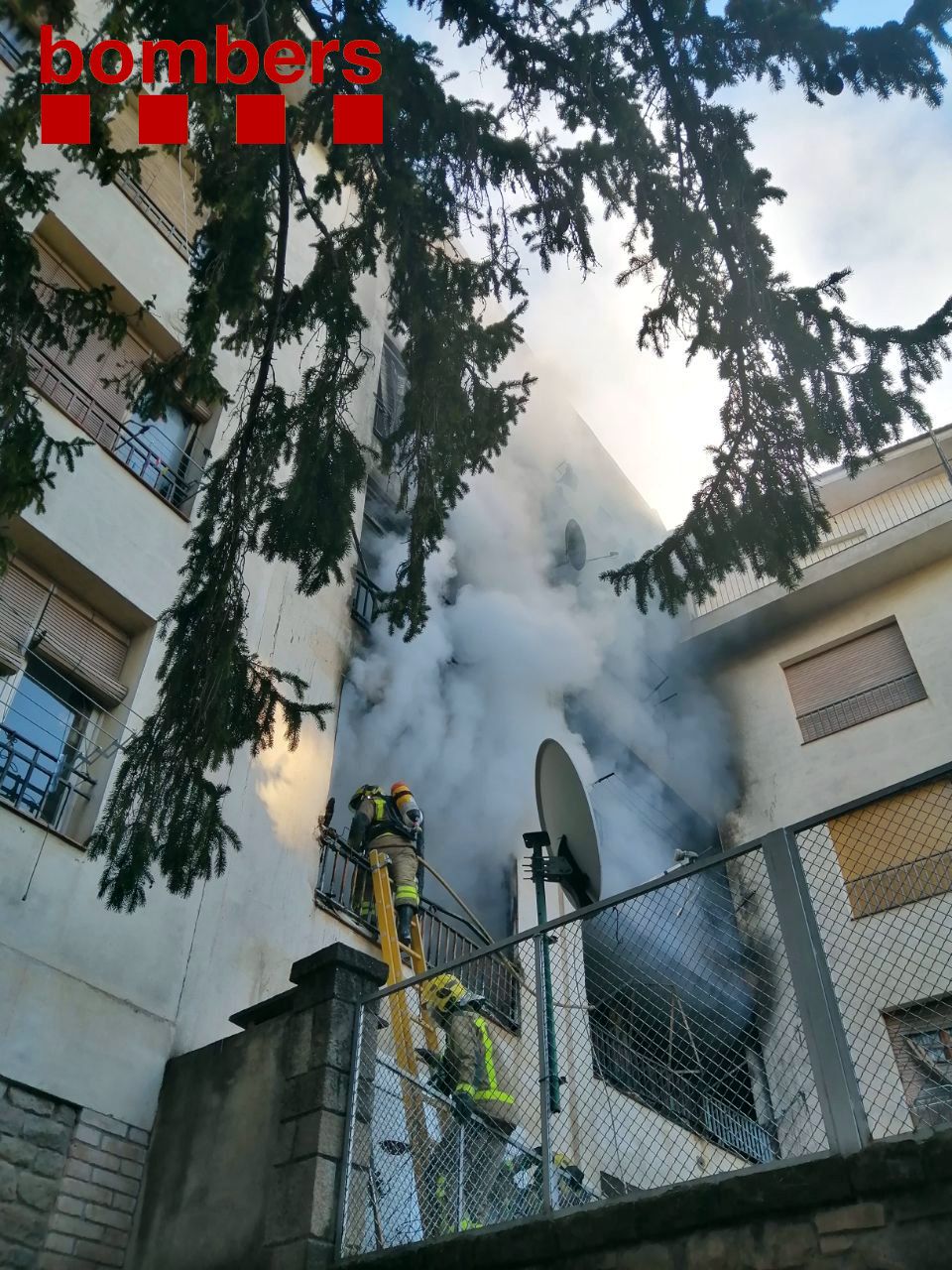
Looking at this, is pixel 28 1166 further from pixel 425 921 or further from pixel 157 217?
pixel 157 217

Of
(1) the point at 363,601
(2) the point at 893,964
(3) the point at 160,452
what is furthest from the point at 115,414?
(2) the point at 893,964

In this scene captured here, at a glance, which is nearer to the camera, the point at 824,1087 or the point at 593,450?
the point at 824,1087

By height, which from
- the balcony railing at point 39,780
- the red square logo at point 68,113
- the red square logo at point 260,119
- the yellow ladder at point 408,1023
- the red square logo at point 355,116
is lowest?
the yellow ladder at point 408,1023

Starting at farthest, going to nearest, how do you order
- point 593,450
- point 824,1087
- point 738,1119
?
point 593,450
point 738,1119
point 824,1087

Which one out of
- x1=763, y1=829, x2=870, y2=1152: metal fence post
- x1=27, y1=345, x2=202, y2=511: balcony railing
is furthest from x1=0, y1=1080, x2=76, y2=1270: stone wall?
x1=27, y1=345, x2=202, y2=511: balcony railing

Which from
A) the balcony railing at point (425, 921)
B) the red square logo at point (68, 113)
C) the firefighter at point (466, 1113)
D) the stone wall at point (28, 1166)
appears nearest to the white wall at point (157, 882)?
the stone wall at point (28, 1166)

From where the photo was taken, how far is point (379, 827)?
8359 mm

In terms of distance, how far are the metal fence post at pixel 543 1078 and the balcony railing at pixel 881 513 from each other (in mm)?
10362

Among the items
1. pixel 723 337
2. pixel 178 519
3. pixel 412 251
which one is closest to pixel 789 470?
pixel 723 337

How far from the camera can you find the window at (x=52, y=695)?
255 inches

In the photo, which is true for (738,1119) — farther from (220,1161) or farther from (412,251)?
(412,251)

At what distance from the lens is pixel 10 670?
6.60 m

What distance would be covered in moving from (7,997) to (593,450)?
15.5m

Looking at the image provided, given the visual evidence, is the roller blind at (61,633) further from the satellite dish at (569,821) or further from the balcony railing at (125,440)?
the satellite dish at (569,821)
